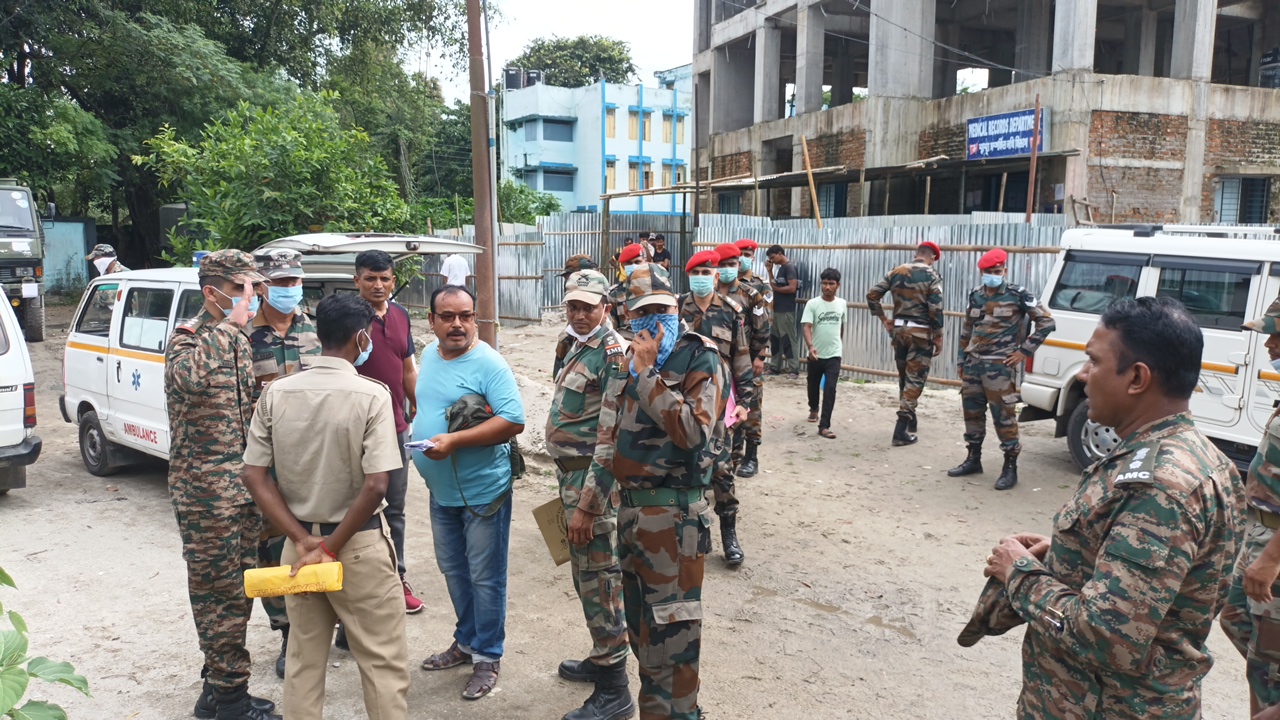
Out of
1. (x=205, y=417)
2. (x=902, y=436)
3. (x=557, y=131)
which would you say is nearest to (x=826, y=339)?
(x=902, y=436)

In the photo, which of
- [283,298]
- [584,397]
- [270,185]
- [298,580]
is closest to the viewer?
[298,580]

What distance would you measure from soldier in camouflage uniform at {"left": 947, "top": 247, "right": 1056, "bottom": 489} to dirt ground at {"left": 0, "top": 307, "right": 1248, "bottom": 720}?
0.52m

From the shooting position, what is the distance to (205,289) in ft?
13.1

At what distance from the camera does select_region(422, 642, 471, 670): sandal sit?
432 cm

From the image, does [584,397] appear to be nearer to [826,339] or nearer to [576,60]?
[826,339]

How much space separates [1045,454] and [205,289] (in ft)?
25.3

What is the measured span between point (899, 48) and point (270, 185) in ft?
52.3

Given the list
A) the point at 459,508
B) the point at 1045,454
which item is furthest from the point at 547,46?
the point at 459,508

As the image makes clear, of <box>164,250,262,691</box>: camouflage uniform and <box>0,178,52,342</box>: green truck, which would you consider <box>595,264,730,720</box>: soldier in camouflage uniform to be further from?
<box>0,178,52,342</box>: green truck

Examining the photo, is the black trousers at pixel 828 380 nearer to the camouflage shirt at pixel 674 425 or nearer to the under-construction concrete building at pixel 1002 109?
the camouflage shirt at pixel 674 425

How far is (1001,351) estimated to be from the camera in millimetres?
7445

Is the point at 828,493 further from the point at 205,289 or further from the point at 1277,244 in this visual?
the point at 205,289

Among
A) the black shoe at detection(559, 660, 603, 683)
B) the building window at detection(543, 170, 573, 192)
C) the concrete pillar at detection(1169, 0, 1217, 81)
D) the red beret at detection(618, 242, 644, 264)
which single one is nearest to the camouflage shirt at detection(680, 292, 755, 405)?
the red beret at detection(618, 242, 644, 264)

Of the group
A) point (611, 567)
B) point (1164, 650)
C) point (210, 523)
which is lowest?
point (611, 567)
